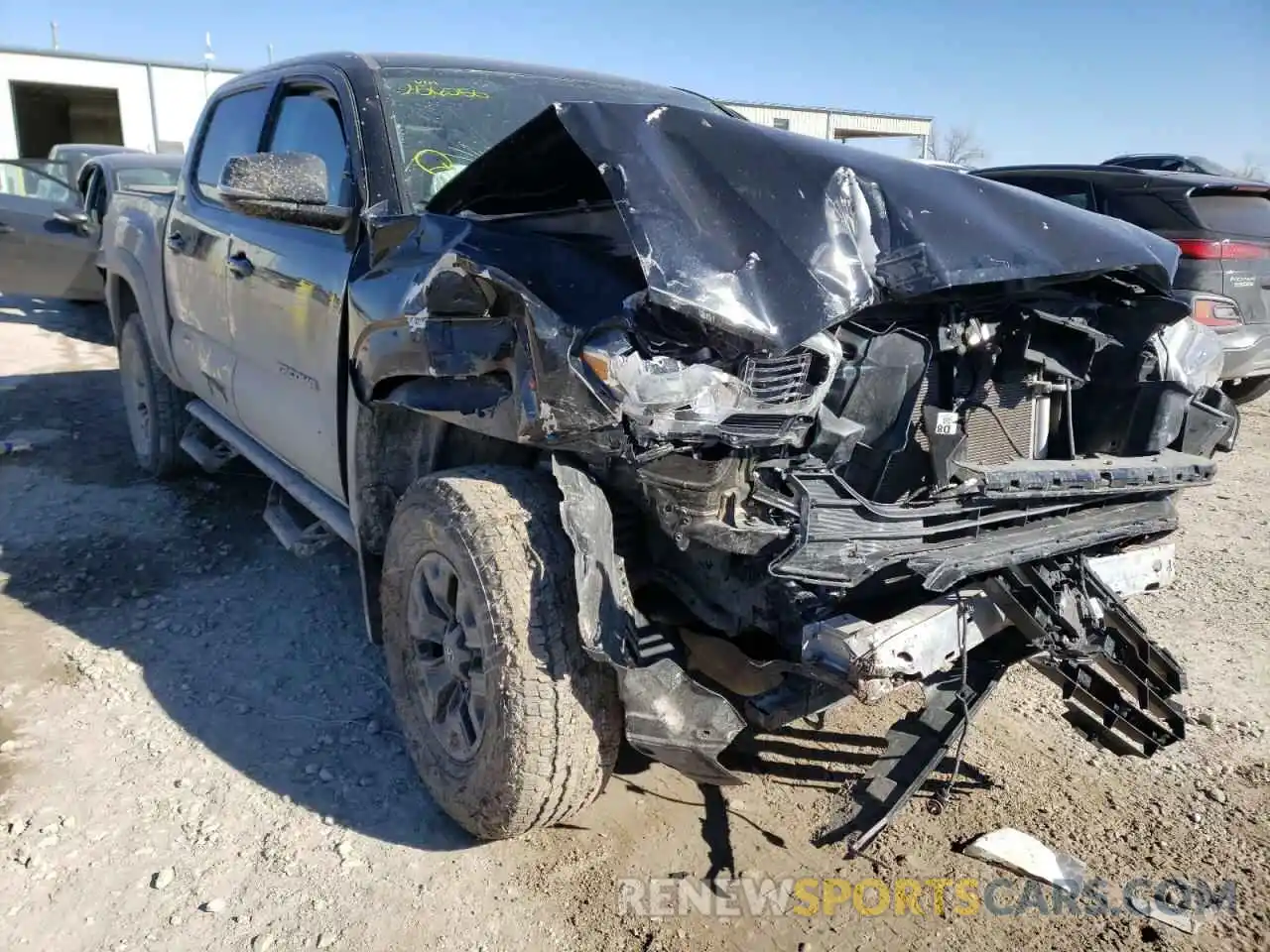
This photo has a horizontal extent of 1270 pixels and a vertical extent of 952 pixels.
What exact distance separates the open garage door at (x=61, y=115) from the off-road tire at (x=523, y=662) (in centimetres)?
2423

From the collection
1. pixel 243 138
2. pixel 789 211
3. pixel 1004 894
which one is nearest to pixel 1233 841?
pixel 1004 894

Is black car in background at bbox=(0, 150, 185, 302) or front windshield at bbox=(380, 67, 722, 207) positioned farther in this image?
black car in background at bbox=(0, 150, 185, 302)

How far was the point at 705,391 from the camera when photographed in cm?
191

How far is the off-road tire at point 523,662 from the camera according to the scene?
2.20 meters

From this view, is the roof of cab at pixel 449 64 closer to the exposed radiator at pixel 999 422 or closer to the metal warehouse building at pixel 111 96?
the exposed radiator at pixel 999 422

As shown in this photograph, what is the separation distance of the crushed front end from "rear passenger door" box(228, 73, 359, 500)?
650 millimetres

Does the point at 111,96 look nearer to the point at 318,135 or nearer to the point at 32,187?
the point at 32,187

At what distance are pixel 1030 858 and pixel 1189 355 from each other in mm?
1485

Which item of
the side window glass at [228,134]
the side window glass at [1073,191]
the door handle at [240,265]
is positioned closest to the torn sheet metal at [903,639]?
the door handle at [240,265]

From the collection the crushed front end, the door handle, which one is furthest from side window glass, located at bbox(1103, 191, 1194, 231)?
the door handle

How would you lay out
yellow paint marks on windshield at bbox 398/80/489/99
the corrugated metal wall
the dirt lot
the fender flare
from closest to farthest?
1. the dirt lot
2. yellow paint marks on windshield at bbox 398/80/489/99
3. the fender flare
4. the corrugated metal wall

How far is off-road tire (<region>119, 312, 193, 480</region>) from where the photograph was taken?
510 centimetres

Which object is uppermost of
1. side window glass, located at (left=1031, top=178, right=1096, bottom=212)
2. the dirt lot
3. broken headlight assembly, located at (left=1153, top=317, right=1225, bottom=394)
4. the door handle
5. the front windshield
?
the front windshield

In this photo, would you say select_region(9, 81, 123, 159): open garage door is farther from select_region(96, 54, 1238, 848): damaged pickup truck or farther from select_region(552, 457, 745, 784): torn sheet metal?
select_region(552, 457, 745, 784): torn sheet metal
